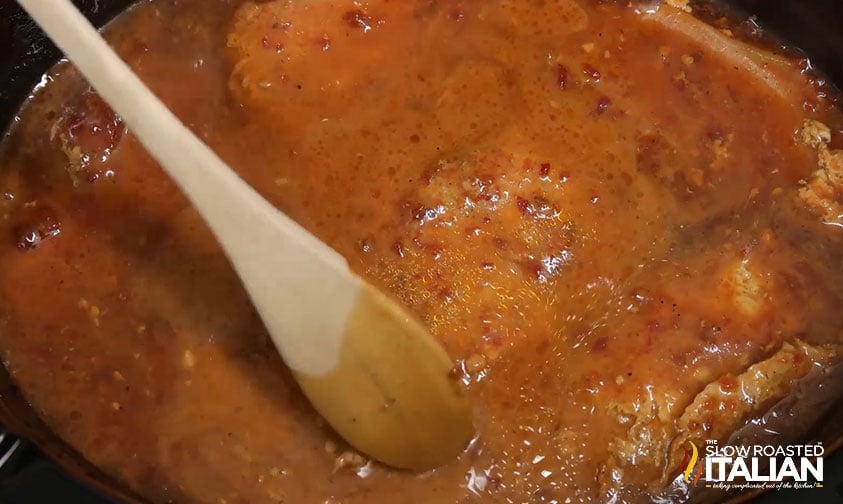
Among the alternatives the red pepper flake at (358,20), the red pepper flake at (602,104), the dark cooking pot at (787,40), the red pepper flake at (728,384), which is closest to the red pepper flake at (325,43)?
the red pepper flake at (358,20)

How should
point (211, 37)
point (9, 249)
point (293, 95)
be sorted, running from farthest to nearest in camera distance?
point (211, 37) < point (293, 95) < point (9, 249)

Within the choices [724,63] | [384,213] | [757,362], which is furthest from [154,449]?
[724,63]

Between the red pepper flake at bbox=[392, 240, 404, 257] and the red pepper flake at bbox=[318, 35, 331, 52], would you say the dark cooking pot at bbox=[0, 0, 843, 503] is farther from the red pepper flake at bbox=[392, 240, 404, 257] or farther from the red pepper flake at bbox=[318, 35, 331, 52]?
the red pepper flake at bbox=[392, 240, 404, 257]

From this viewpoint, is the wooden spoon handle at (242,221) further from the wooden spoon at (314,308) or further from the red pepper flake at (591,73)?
the red pepper flake at (591,73)

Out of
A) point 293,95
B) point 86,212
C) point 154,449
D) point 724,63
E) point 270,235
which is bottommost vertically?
point 154,449

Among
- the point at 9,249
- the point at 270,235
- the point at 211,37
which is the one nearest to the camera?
the point at 270,235

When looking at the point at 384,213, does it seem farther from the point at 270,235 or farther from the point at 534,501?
the point at 534,501
